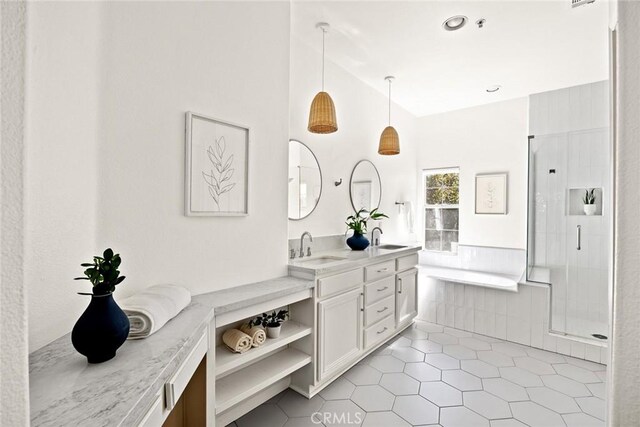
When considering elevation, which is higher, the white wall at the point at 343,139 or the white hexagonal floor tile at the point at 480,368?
the white wall at the point at 343,139

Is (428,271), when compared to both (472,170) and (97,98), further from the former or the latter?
(97,98)

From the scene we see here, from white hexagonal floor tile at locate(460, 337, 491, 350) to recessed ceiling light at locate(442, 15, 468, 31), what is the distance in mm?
3010

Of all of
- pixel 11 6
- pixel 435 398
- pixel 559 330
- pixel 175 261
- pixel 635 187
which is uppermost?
pixel 11 6

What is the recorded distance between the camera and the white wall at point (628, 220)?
0.63 m

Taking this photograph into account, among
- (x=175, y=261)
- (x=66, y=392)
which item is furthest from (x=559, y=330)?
(x=66, y=392)

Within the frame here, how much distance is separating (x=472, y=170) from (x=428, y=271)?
1.60 m

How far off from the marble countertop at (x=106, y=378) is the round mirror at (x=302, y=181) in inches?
60.6

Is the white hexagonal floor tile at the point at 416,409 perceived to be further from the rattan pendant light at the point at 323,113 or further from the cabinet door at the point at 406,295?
the rattan pendant light at the point at 323,113

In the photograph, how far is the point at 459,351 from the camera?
2959mm

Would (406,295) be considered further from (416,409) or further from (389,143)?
(389,143)

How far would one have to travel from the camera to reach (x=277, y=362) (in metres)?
2.08

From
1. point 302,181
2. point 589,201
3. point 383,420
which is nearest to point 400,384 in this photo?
point 383,420

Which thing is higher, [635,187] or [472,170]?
[472,170]

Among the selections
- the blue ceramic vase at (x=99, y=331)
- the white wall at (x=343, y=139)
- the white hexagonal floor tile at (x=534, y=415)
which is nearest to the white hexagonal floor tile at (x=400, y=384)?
the white hexagonal floor tile at (x=534, y=415)
